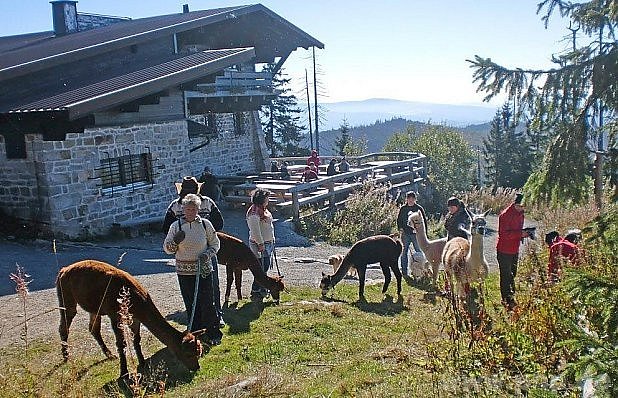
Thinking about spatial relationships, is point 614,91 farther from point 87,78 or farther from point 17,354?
point 87,78

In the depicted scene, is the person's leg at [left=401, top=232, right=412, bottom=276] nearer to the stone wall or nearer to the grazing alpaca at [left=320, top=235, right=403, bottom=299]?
the grazing alpaca at [left=320, top=235, right=403, bottom=299]

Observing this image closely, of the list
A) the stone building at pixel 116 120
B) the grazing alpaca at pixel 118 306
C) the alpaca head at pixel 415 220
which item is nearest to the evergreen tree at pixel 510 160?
the stone building at pixel 116 120

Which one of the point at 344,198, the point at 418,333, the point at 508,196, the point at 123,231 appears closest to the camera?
the point at 418,333

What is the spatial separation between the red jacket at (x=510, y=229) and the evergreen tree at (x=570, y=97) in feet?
6.96

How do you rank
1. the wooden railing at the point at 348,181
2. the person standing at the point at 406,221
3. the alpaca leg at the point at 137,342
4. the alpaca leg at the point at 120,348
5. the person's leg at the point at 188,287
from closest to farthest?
the alpaca leg at the point at 120,348
the alpaca leg at the point at 137,342
the person's leg at the point at 188,287
the person standing at the point at 406,221
the wooden railing at the point at 348,181

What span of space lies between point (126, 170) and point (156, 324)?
10421 mm

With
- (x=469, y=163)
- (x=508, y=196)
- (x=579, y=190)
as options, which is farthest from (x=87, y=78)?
(x=469, y=163)

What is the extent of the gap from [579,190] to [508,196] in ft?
59.6

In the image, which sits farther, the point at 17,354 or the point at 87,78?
the point at 87,78

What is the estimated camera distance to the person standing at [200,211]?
7160 mm

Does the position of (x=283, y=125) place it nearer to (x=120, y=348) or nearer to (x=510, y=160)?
(x=510, y=160)

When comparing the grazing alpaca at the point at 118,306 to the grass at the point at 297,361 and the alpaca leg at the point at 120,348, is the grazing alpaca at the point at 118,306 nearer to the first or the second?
the alpaca leg at the point at 120,348

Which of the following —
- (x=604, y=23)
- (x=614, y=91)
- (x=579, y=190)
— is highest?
(x=604, y=23)

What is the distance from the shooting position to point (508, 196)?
23797mm
